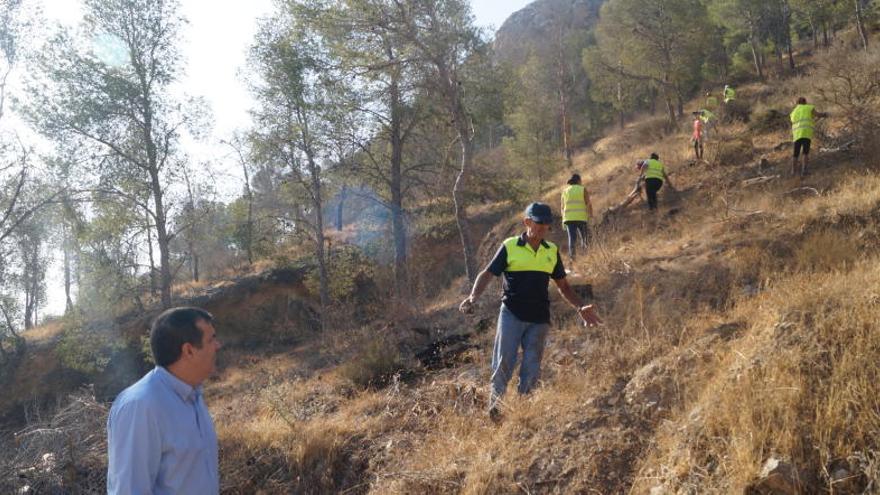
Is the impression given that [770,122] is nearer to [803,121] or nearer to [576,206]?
[803,121]

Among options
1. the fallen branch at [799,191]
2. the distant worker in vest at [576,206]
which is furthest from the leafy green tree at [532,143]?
the fallen branch at [799,191]

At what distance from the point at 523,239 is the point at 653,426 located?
1.74 meters

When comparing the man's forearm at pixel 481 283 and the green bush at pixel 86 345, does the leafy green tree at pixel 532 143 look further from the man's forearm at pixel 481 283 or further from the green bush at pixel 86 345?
the man's forearm at pixel 481 283

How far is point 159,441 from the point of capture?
7.10 feet

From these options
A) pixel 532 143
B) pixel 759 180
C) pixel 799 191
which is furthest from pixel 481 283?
pixel 532 143

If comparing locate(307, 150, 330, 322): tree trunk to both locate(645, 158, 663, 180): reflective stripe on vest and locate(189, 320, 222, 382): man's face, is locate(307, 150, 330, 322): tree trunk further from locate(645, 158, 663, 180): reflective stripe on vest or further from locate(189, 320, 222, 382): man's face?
locate(189, 320, 222, 382): man's face

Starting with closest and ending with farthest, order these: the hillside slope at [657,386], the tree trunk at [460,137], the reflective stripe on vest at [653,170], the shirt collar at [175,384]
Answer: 1. the shirt collar at [175,384]
2. the hillside slope at [657,386]
3. the tree trunk at [460,137]
4. the reflective stripe on vest at [653,170]

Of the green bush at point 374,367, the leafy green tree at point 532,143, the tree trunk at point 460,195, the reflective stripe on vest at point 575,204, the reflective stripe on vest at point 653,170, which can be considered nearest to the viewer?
the green bush at point 374,367

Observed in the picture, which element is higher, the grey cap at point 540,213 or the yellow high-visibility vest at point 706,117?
the yellow high-visibility vest at point 706,117

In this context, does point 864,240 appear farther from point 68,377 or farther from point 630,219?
point 68,377

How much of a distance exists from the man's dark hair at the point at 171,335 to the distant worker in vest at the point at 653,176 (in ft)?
35.7

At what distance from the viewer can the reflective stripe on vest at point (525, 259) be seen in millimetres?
4586

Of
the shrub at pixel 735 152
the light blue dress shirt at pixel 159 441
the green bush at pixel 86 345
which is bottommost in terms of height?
the green bush at pixel 86 345

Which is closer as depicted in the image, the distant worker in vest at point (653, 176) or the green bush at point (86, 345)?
the distant worker in vest at point (653, 176)
